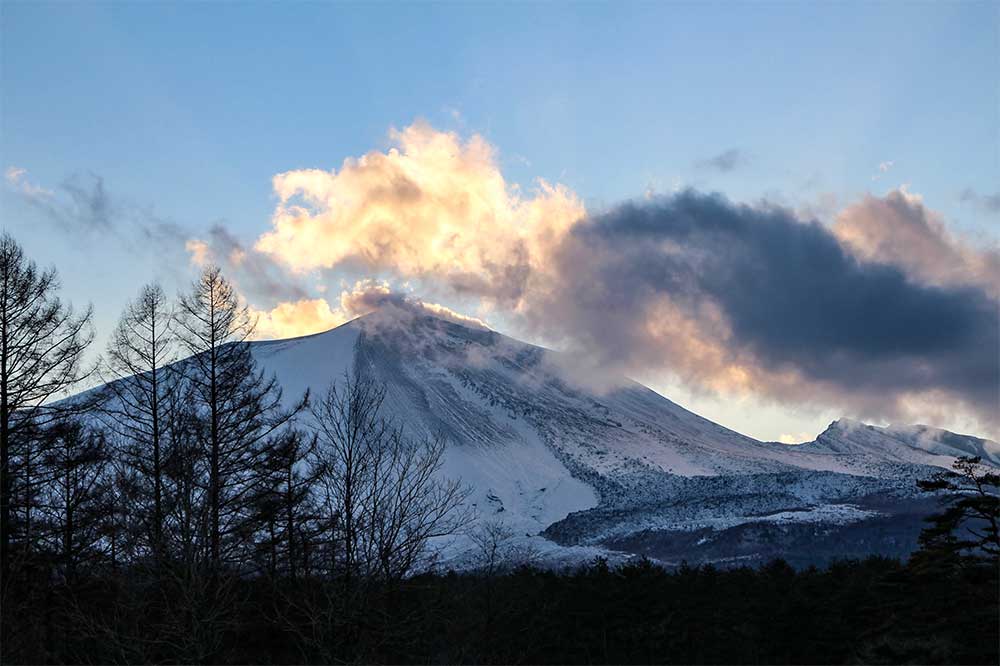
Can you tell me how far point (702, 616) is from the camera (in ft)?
141

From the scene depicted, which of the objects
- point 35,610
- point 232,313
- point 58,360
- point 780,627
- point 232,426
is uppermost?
point 232,313

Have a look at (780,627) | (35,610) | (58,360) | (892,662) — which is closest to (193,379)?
(58,360)

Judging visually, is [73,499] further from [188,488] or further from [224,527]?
[188,488]

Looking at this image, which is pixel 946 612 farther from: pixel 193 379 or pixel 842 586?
pixel 193 379

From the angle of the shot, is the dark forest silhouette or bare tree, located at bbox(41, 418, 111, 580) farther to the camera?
bare tree, located at bbox(41, 418, 111, 580)

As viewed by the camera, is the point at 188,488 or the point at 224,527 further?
the point at 224,527

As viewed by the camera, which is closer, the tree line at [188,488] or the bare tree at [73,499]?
the tree line at [188,488]

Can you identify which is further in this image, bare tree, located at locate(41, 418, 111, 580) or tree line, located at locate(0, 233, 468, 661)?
bare tree, located at locate(41, 418, 111, 580)

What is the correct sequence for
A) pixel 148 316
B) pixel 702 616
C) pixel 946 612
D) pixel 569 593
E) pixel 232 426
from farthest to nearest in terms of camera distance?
1. pixel 569 593
2. pixel 702 616
3. pixel 946 612
4. pixel 148 316
5. pixel 232 426

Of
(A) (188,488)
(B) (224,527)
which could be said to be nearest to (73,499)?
(B) (224,527)

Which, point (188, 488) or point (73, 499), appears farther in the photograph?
point (73, 499)

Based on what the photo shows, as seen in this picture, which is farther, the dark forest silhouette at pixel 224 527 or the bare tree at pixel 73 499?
the bare tree at pixel 73 499

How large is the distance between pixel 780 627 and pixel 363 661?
3305cm

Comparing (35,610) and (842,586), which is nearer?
(35,610)
